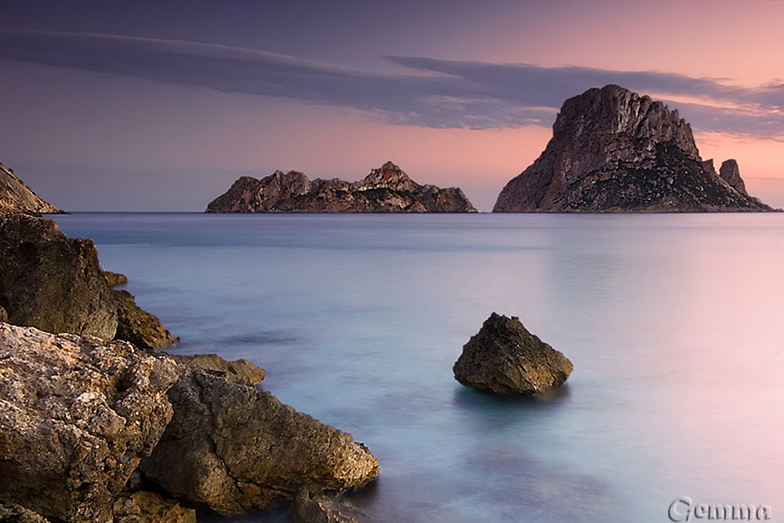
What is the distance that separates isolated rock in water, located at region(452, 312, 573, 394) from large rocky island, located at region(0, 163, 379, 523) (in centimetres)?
297

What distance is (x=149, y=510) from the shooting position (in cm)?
486

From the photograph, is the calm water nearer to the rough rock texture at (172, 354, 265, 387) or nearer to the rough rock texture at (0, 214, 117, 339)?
the rough rock texture at (172, 354, 265, 387)

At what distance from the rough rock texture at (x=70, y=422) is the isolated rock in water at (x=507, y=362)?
5.12 m

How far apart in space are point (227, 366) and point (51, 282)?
2.68 meters

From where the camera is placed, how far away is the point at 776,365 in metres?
11.0

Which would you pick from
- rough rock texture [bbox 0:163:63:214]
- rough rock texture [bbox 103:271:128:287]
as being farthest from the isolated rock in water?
rough rock texture [bbox 0:163:63:214]

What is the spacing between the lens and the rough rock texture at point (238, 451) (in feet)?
16.7

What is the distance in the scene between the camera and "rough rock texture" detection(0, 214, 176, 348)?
8.60 meters

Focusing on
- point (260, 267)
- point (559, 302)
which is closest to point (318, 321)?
point (559, 302)

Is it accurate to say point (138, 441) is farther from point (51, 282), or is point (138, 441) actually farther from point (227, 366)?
point (51, 282)

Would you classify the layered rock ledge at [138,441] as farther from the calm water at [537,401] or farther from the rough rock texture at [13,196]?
the rough rock texture at [13,196]

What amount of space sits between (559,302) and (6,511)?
1666 centimetres

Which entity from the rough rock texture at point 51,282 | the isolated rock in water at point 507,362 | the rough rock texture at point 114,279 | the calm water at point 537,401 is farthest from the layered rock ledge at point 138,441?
the rough rock texture at point 114,279

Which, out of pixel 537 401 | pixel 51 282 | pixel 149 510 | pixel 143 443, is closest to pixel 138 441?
pixel 143 443
